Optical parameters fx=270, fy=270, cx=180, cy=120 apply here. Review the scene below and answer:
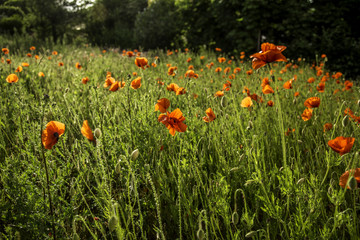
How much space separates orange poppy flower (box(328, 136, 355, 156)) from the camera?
42.0 inches

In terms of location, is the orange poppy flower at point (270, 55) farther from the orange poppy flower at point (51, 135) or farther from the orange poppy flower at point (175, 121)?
the orange poppy flower at point (51, 135)

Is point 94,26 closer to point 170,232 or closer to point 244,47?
point 244,47

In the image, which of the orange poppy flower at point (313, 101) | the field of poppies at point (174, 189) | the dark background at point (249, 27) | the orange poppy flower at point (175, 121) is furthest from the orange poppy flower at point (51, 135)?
the dark background at point (249, 27)

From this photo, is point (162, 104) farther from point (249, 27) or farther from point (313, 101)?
point (249, 27)

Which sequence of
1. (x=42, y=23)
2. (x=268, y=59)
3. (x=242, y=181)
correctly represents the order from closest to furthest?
1. (x=268, y=59)
2. (x=242, y=181)
3. (x=42, y=23)

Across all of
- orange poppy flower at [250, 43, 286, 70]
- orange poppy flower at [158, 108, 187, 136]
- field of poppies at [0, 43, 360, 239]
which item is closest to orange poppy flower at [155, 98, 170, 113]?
field of poppies at [0, 43, 360, 239]

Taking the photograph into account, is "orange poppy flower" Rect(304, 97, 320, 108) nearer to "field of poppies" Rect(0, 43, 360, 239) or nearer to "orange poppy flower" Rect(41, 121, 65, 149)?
A: "field of poppies" Rect(0, 43, 360, 239)

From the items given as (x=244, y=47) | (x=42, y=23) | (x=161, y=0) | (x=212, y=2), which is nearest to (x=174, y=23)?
(x=161, y=0)

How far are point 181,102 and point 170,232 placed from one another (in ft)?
4.45

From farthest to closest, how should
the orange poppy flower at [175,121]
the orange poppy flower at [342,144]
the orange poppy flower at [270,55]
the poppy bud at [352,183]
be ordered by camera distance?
1. the orange poppy flower at [175,121]
2. the orange poppy flower at [270,55]
3. the orange poppy flower at [342,144]
4. the poppy bud at [352,183]

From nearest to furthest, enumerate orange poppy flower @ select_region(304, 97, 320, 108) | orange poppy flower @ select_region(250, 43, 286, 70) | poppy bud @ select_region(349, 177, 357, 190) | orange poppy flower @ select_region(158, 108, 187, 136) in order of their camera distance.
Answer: poppy bud @ select_region(349, 177, 357, 190)
orange poppy flower @ select_region(250, 43, 286, 70)
orange poppy flower @ select_region(158, 108, 187, 136)
orange poppy flower @ select_region(304, 97, 320, 108)

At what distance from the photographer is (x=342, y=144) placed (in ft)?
3.56

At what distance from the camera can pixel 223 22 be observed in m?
8.27

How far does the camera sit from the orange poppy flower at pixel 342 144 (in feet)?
3.50
